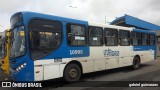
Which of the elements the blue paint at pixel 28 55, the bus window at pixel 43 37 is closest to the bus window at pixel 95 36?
the blue paint at pixel 28 55

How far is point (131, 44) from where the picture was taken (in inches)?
607

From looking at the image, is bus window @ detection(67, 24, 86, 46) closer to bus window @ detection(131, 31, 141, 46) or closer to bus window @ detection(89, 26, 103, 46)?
bus window @ detection(89, 26, 103, 46)

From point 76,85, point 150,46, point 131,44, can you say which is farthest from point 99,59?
point 150,46

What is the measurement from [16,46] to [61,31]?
6.84 feet

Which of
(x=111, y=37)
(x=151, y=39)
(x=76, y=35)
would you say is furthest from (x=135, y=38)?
(x=76, y=35)

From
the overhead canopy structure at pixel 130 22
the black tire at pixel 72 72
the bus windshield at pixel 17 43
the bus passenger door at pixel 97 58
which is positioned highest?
the overhead canopy structure at pixel 130 22

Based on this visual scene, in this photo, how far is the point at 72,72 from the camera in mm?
10953

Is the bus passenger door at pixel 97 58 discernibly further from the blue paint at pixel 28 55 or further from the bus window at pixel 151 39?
the bus window at pixel 151 39

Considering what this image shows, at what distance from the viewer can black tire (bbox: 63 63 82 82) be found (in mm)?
10693

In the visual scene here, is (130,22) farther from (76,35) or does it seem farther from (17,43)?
(17,43)

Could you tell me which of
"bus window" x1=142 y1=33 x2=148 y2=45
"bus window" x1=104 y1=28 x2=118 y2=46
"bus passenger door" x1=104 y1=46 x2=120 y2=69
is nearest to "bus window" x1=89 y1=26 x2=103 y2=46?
"bus window" x1=104 y1=28 x2=118 y2=46

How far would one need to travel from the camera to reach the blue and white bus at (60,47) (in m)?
9.27

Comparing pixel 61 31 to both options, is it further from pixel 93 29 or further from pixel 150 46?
pixel 150 46

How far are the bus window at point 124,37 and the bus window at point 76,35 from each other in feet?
11.4
